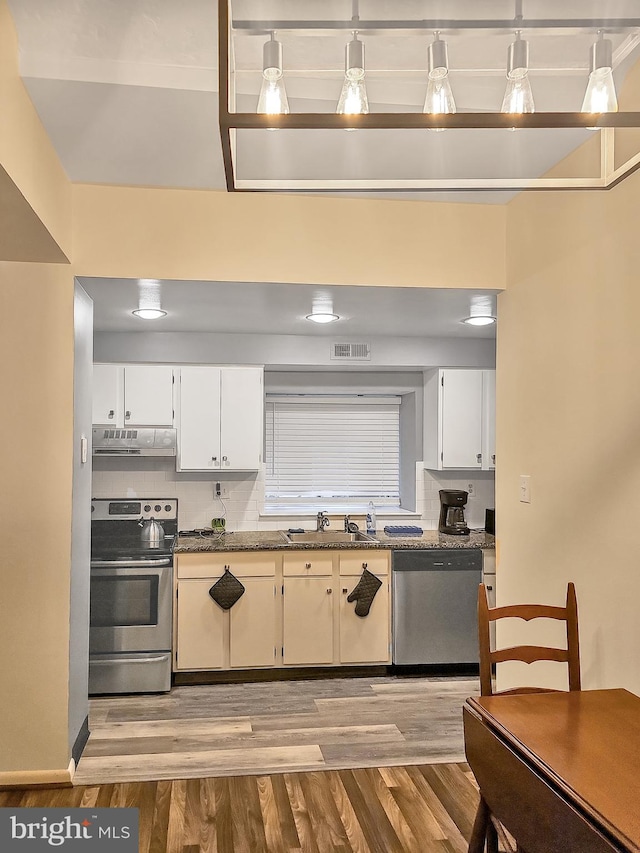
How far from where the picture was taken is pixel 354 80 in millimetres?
Answer: 1370

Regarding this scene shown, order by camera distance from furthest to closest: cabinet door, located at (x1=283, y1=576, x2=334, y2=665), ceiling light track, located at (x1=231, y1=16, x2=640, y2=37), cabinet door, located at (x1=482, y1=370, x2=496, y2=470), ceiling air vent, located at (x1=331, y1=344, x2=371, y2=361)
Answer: cabinet door, located at (x1=482, y1=370, x2=496, y2=470) → ceiling air vent, located at (x1=331, y1=344, x2=371, y2=361) → cabinet door, located at (x1=283, y1=576, x2=334, y2=665) → ceiling light track, located at (x1=231, y1=16, x2=640, y2=37)

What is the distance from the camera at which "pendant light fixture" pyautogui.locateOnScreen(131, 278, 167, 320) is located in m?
3.48

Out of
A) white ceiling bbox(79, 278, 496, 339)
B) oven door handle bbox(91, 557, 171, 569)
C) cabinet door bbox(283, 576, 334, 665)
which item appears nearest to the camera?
white ceiling bbox(79, 278, 496, 339)

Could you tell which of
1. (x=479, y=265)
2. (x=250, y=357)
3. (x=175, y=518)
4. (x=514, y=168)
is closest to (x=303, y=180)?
(x=514, y=168)

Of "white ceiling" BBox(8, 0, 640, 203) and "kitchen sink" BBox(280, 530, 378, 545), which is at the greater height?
"white ceiling" BBox(8, 0, 640, 203)

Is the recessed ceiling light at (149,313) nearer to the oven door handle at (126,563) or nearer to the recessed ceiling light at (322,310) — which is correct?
the recessed ceiling light at (322,310)

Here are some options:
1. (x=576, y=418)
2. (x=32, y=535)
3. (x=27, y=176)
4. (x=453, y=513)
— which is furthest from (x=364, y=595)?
(x=27, y=176)

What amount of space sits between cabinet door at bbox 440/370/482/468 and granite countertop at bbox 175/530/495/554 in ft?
1.92

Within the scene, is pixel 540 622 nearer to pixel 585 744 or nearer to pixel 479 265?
pixel 585 744

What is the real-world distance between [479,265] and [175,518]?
302cm

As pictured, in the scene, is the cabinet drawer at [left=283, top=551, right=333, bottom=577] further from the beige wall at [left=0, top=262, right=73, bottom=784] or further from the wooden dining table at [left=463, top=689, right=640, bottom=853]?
the wooden dining table at [left=463, top=689, right=640, bottom=853]

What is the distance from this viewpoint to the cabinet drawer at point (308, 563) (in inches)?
191

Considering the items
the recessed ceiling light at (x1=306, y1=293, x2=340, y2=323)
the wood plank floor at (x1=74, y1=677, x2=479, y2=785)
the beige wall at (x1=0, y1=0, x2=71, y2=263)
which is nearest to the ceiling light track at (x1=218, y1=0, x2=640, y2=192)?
the beige wall at (x1=0, y1=0, x2=71, y2=263)

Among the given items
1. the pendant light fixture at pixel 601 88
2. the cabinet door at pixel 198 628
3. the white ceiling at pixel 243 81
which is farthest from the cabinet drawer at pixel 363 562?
the pendant light fixture at pixel 601 88
